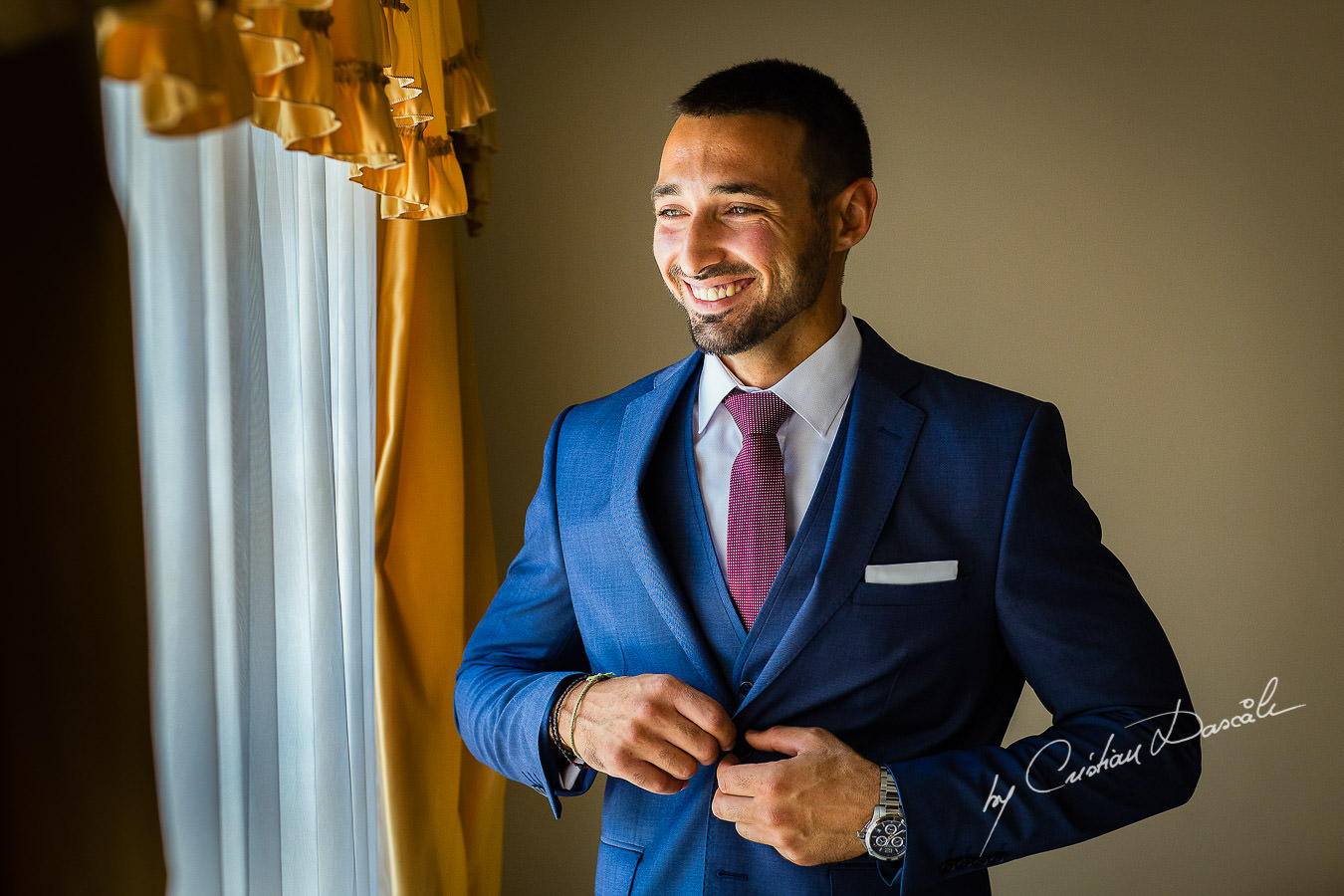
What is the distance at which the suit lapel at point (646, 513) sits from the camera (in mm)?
1309

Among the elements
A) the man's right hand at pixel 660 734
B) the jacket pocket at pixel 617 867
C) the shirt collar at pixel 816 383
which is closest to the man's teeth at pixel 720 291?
the shirt collar at pixel 816 383

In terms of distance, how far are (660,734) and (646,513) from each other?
1.02ft

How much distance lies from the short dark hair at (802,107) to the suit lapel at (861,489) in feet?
0.93

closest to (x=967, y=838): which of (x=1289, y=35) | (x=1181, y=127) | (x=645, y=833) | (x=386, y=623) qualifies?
(x=645, y=833)

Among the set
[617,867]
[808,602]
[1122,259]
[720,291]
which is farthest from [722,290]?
[1122,259]

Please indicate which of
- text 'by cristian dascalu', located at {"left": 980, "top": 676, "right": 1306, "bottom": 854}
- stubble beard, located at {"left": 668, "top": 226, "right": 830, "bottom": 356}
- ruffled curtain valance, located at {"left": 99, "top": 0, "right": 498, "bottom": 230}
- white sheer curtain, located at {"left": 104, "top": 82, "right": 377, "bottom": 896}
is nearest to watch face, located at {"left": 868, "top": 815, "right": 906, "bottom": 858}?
text 'by cristian dascalu', located at {"left": 980, "top": 676, "right": 1306, "bottom": 854}

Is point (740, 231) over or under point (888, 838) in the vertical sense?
over

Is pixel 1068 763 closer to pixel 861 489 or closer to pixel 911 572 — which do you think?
pixel 911 572

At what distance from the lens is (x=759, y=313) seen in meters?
1.40

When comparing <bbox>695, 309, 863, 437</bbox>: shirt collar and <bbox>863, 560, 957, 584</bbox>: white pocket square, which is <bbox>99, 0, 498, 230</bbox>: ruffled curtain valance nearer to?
<bbox>695, 309, 863, 437</bbox>: shirt collar

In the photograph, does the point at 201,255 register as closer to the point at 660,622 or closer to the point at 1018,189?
the point at 660,622

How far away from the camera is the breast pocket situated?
1277 millimetres

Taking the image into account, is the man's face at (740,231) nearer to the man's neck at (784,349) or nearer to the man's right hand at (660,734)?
the man's neck at (784,349)

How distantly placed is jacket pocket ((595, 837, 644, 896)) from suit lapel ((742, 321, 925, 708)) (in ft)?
0.96
